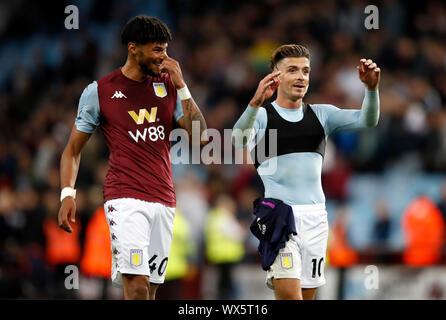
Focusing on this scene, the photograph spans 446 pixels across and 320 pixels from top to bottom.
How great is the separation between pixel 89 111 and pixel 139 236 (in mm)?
1121

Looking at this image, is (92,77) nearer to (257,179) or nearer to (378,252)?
(257,179)

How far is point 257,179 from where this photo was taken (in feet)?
49.3

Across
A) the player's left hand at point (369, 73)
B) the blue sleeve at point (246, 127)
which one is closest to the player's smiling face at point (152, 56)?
the blue sleeve at point (246, 127)

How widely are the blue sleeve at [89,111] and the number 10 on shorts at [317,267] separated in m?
2.11

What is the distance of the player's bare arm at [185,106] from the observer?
6660 mm

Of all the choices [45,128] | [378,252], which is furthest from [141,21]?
[45,128]

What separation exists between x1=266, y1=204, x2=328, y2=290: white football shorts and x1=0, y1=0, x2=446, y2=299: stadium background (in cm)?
598

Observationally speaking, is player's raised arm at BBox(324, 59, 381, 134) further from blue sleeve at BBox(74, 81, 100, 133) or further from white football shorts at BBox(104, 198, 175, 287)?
blue sleeve at BBox(74, 81, 100, 133)

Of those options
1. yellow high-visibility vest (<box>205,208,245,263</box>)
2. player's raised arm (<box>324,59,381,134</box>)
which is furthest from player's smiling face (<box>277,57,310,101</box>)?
yellow high-visibility vest (<box>205,208,245,263</box>)

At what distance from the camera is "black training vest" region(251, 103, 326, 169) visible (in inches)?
281

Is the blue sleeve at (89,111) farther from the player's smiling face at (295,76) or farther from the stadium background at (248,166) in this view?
the stadium background at (248,166)

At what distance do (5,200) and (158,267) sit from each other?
26.7ft

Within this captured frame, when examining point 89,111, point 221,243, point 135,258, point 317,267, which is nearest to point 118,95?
point 89,111

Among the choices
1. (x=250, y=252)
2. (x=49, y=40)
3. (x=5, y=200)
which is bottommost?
(x=250, y=252)
